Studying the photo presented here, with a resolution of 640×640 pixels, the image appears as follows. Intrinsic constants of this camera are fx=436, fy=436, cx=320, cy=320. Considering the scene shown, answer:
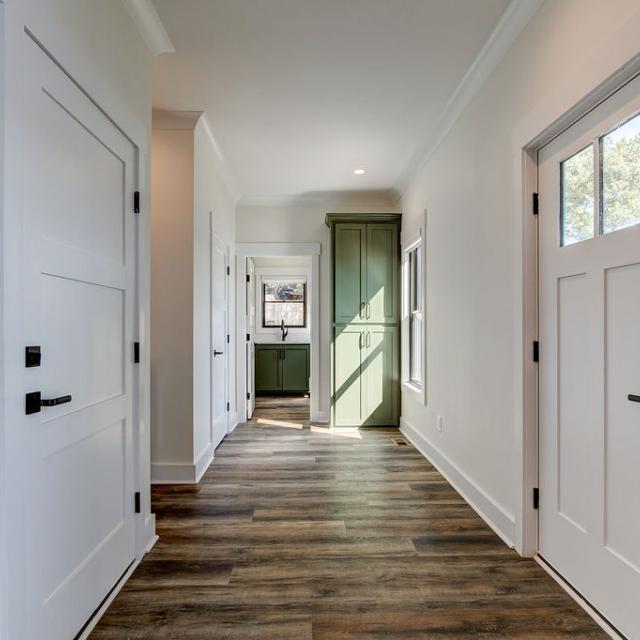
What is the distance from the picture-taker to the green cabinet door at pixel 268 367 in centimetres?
720

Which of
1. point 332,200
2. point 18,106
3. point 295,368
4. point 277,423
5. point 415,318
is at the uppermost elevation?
point 332,200

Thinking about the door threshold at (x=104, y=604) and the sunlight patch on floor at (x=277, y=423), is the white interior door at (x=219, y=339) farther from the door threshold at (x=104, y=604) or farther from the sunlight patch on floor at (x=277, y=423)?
the door threshold at (x=104, y=604)

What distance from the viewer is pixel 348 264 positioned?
481 cm

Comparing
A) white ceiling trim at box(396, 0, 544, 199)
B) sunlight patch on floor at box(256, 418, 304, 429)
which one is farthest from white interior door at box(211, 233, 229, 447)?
white ceiling trim at box(396, 0, 544, 199)

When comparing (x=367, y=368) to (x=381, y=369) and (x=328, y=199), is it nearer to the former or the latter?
(x=381, y=369)

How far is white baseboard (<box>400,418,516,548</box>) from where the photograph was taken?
2.25 meters

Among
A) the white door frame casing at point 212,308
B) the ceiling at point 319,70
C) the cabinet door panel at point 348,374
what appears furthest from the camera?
the cabinet door panel at point 348,374

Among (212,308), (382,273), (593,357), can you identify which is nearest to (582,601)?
(593,357)

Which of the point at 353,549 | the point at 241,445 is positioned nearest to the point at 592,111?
the point at 353,549

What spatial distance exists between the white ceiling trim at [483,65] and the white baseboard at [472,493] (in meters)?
2.39

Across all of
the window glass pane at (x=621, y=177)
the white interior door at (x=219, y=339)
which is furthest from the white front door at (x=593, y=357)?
the white interior door at (x=219, y=339)

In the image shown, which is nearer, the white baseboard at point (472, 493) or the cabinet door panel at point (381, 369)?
the white baseboard at point (472, 493)

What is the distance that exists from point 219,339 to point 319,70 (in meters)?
2.48

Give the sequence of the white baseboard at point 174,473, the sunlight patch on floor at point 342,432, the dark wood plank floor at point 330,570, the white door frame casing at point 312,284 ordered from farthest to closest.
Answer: the white door frame casing at point 312,284 < the sunlight patch on floor at point 342,432 < the white baseboard at point 174,473 < the dark wood plank floor at point 330,570
